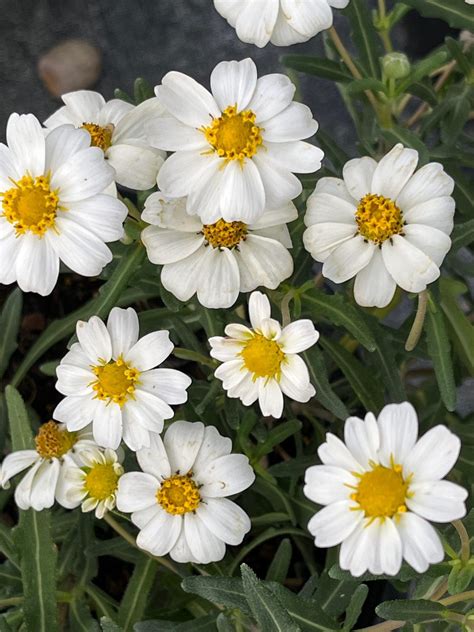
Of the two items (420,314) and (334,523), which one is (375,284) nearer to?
(420,314)

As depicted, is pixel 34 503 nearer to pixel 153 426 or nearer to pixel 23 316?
pixel 153 426

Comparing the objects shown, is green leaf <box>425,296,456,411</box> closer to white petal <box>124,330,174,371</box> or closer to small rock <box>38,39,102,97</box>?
white petal <box>124,330,174,371</box>

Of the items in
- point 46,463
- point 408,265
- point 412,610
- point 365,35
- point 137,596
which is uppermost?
point 365,35

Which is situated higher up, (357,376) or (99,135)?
(99,135)

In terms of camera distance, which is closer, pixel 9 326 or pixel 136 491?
pixel 136 491

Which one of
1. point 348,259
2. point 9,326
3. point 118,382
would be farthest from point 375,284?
point 9,326

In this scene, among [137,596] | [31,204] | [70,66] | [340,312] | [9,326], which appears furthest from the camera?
[70,66]
